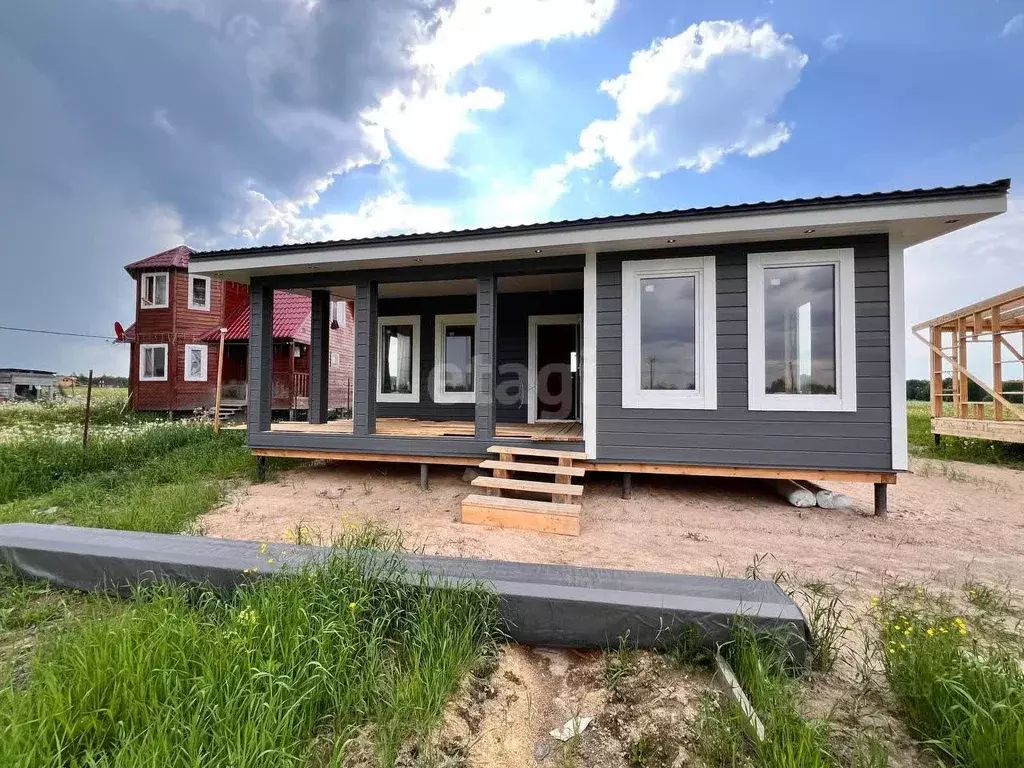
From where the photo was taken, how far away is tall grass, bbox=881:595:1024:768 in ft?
3.94

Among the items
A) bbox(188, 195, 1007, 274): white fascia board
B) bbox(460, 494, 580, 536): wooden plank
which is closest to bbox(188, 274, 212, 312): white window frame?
bbox(188, 195, 1007, 274): white fascia board

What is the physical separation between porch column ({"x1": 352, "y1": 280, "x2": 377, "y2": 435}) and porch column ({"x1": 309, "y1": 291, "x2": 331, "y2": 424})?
2031mm

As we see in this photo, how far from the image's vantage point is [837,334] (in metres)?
4.79

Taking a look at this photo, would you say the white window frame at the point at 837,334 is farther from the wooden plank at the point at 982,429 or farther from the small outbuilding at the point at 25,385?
the small outbuilding at the point at 25,385

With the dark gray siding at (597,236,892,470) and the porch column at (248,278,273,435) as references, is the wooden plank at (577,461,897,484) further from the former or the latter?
the porch column at (248,278,273,435)

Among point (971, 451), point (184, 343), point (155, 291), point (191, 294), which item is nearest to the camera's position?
point (971, 451)

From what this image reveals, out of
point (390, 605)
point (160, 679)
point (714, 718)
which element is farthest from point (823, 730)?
point (160, 679)

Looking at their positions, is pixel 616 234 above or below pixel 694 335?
above

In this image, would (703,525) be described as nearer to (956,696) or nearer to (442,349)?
(956,696)

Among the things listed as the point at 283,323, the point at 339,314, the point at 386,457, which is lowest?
the point at 386,457

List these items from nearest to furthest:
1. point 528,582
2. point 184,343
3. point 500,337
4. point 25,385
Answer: point 528,582 → point 500,337 → point 184,343 → point 25,385

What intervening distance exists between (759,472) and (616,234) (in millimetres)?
3137

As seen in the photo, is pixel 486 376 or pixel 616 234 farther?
pixel 486 376

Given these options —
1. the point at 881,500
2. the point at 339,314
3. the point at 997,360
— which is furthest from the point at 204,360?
the point at 997,360
